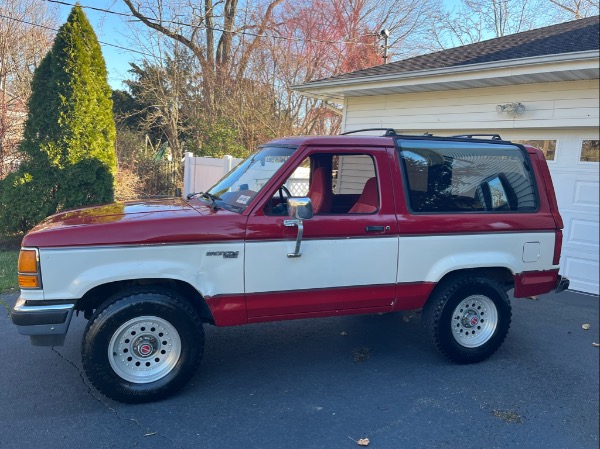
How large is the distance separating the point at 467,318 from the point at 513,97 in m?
3.36

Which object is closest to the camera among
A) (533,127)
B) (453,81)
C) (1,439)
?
(1,439)

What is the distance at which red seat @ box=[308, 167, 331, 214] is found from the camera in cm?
458

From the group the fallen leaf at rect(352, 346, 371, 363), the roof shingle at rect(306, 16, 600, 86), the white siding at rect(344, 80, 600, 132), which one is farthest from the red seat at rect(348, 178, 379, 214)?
the roof shingle at rect(306, 16, 600, 86)

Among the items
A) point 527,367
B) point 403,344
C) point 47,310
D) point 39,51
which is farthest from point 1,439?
point 39,51

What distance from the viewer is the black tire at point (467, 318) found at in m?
4.20

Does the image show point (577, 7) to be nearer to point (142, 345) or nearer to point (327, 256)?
point (327, 256)

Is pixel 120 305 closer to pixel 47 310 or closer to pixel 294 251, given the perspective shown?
pixel 47 310

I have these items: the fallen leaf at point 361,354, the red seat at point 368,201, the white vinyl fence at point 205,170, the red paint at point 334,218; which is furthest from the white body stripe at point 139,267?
the white vinyl fence at point 205,170

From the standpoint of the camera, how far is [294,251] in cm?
363

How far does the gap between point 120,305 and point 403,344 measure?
2896 millimetres

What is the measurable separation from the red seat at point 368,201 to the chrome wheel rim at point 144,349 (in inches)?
70.9

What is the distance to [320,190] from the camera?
467cm

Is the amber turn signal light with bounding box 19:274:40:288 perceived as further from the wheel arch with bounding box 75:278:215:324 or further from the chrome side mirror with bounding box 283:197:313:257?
the chrome side mirror with bounding box 283:197:313:257

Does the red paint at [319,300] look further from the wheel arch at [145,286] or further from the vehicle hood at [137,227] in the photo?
the vehicle hood at [137,227]
